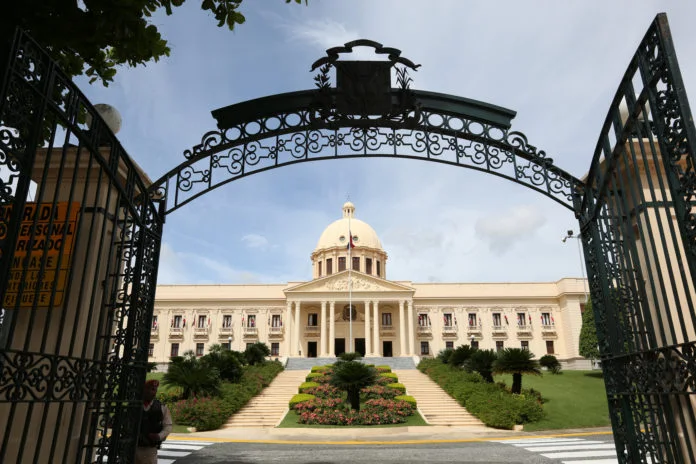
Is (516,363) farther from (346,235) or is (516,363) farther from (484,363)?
(346,235)

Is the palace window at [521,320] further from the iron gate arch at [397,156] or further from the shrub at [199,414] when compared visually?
the iron gate arch at [397,156]

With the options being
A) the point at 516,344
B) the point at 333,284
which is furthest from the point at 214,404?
the point at 516,344

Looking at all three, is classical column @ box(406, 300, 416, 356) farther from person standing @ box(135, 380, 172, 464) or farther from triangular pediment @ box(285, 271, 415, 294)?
person standing @ box(135, 380, 172, 464)

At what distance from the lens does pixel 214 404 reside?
1688 centimetres

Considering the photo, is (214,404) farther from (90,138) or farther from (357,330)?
(357,330)

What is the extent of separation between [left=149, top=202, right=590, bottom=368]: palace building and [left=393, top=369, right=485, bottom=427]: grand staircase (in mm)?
19547

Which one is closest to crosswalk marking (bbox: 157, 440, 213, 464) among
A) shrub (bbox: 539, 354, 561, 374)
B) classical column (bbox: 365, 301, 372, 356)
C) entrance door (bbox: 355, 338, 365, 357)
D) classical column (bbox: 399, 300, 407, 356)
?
shrub (bbox: 539, 354, 561, 374)

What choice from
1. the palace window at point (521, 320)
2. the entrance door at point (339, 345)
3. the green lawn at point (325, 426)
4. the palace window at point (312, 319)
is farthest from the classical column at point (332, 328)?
the green lawn at point (325, 426)

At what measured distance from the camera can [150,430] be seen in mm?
5355

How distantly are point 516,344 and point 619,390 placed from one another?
45.4 meters

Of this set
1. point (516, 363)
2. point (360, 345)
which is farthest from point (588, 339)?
point (360, 345)

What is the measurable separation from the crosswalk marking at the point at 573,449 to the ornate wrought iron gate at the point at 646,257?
5.16 metres

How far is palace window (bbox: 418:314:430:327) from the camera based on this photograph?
4775 centimetres

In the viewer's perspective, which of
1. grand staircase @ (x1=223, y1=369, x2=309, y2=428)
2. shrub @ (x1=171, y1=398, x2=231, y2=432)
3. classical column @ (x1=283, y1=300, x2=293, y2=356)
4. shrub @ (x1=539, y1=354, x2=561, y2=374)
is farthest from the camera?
classical column @ (x1=283, y1=300, x2=293, y2=356)
